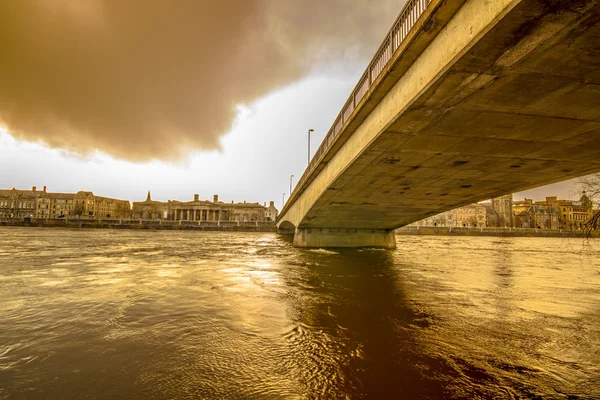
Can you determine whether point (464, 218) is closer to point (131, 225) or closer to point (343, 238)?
point (343, 238)

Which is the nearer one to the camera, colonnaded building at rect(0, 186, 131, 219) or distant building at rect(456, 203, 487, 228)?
colonnaded building at rect(0, 186, 131, 219)

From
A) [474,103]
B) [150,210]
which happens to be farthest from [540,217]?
[150,210]

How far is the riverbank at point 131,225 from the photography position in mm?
79188

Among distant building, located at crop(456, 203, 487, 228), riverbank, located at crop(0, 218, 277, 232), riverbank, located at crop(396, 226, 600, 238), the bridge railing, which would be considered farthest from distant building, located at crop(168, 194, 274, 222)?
the bridge railing

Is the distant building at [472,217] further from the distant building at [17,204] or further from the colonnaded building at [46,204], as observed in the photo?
the distant building at [17,204]

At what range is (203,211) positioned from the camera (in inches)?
5340

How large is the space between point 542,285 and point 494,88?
10050 millimetres

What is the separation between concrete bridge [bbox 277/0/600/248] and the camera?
211 inches

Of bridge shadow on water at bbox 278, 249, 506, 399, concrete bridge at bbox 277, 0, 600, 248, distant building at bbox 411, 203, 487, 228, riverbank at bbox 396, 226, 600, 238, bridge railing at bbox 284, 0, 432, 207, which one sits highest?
bridge railing at bbox 284, 0, 432, 207

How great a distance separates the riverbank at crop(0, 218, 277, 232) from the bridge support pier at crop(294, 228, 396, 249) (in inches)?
2437

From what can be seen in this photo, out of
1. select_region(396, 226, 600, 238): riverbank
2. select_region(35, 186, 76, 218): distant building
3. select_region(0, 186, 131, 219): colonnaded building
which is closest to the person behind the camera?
select_region(396, 226, 600, 238): riverbank

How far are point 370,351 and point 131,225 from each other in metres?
96.7

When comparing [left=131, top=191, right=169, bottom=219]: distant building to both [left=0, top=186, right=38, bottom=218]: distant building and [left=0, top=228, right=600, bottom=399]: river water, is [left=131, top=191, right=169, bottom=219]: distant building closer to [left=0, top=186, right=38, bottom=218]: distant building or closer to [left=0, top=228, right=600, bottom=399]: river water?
[left=0, top=186, right=38, bottom=218]: distant building

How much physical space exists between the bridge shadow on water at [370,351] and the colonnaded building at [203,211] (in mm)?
118358
